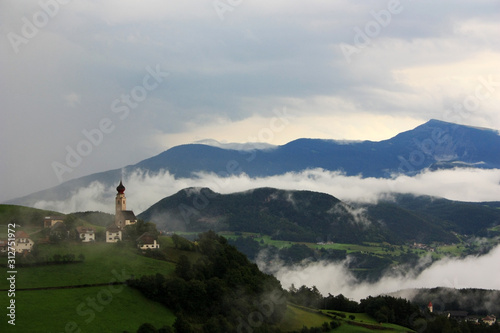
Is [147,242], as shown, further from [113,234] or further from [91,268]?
[91,268]

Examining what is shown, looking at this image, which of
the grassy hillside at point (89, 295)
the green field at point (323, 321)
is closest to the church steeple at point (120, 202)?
the grassy hillside at point (89, 295)

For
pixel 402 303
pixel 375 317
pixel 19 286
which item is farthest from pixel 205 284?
pixel 402 303

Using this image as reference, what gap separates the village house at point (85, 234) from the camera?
113375mm

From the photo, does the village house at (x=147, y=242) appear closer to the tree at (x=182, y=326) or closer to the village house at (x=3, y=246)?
the village house at (x=3, y=246)

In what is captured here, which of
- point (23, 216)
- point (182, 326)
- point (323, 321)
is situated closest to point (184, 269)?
point (182, 326)

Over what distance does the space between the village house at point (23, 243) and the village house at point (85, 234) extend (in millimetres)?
10879

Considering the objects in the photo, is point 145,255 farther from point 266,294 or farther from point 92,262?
point 266,294

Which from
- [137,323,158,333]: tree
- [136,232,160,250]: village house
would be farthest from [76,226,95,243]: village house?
[137,323,158,333]: tree

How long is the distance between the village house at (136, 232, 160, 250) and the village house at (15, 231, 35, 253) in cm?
2070

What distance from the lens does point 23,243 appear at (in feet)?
338

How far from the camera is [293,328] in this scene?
10650cm

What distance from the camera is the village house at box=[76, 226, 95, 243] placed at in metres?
113

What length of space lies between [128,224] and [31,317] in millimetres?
40525

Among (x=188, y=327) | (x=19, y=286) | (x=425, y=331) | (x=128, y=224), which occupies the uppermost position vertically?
Answer: (x=128, y=224)
